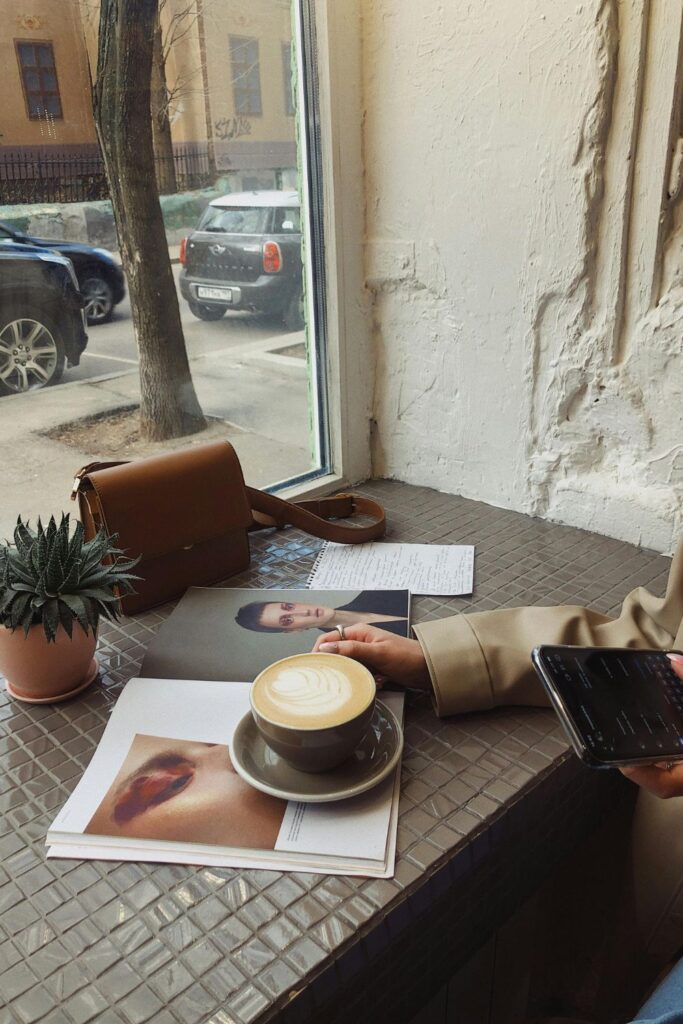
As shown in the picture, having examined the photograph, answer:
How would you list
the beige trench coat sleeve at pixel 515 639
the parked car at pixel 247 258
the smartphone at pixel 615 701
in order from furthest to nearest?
1. the parked car at pixel 247 258
2. the beige trench coat sleeve at pixel 515 639
3. the smartphone at pixel 615 701

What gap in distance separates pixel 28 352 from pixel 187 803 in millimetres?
624

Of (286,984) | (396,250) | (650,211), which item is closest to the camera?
(286,984)

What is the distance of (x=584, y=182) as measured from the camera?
3.20 ft

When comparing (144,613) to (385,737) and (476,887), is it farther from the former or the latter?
(476,887)

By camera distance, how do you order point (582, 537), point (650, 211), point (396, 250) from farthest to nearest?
point (396, 250)
point (582, 537)
point (650, 211)

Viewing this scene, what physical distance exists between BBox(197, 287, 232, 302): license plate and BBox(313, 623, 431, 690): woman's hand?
2.01ft

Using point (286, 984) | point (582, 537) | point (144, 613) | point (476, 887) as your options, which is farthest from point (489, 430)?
point (286, 984)

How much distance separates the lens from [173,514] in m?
0.94

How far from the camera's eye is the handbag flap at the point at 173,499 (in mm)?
897

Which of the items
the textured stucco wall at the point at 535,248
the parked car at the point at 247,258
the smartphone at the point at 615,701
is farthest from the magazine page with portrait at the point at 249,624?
the parked car at the point at 247,258

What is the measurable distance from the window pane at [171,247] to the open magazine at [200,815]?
49 cm

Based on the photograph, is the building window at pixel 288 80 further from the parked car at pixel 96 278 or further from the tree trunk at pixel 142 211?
the parked car at pixel 96 278

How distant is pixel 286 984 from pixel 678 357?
2.63ft

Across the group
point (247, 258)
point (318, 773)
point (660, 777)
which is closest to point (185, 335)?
point (247, 258)
